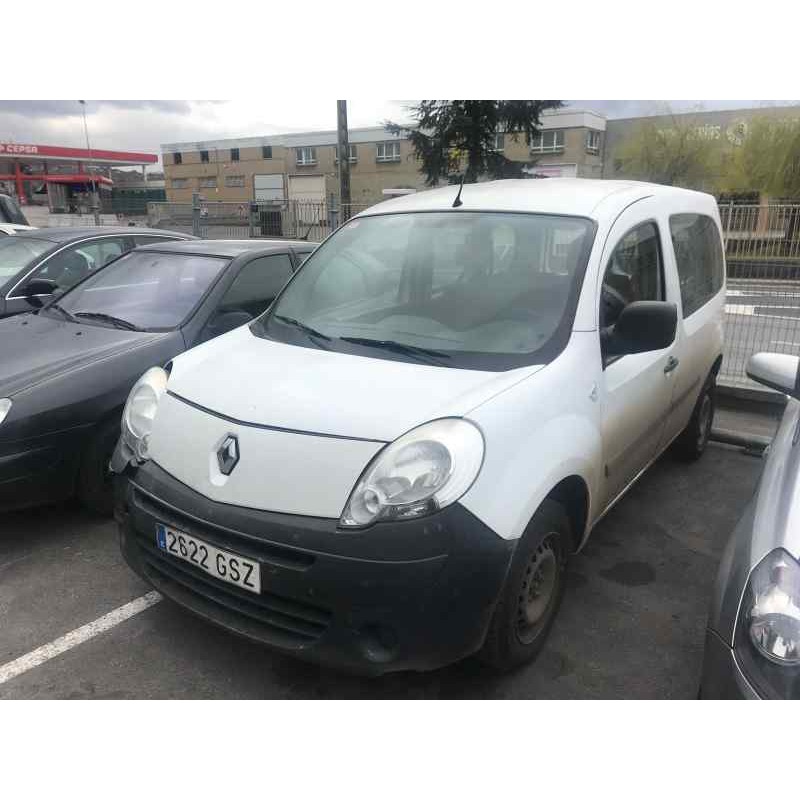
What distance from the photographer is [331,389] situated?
2473 mm

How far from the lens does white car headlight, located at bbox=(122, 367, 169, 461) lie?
2879 millimetres

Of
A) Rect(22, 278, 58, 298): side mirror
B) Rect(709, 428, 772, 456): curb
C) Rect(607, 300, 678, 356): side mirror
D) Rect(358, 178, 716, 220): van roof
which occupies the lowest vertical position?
Rect(709, 428, 772, 456): curb

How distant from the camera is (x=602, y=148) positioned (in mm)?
40125

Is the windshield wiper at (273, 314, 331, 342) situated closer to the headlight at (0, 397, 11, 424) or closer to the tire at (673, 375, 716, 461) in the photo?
the headlight at (0, 397, 11, 424)

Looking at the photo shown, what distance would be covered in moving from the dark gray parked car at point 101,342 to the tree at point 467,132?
1135 cm

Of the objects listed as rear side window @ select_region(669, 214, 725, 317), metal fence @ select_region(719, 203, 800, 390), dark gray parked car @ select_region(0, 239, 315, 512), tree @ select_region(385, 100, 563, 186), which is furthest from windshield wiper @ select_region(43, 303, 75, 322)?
tree @ select_region(385, 100, 563, 186)

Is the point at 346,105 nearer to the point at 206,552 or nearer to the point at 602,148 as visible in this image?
the point at 206,552

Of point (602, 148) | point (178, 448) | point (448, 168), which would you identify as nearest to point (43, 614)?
point (178, 448)

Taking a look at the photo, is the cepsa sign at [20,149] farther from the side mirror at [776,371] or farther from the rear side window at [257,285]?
the side mirror at [776,371]

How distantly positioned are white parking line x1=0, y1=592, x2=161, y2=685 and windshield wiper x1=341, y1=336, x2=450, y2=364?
1.49 metres

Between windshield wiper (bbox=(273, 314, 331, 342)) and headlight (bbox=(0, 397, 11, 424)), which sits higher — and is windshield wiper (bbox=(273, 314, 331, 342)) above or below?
above

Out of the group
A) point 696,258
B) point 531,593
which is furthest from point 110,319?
Answer: point 696,258

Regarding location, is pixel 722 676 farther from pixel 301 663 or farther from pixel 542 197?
pixel 542 197

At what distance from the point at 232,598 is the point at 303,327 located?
1.31 m
